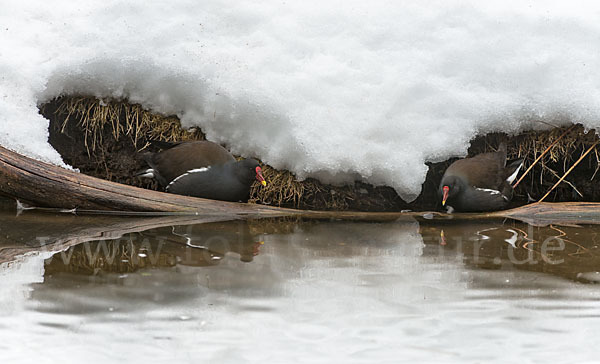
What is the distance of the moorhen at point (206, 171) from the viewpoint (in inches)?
195

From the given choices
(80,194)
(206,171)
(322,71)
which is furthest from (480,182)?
(80,194)

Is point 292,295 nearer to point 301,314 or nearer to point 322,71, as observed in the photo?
point 301,314

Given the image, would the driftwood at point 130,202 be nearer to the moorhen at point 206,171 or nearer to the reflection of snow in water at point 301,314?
the moorhen at point 206,171

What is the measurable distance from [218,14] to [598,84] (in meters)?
3.27

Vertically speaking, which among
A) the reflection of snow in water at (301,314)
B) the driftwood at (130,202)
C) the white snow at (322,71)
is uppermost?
the white snow at (322,71)

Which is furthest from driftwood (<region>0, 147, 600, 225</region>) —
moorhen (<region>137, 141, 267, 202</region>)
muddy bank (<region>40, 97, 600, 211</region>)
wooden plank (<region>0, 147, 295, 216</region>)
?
muddy bank (<region>40, 97, 600, 211</region>)

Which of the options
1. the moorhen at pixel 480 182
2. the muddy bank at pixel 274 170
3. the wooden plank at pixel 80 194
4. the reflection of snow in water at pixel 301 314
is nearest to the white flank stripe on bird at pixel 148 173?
the muddy bank at pixel 274 170

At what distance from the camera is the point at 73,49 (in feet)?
17.8

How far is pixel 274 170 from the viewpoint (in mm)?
5379

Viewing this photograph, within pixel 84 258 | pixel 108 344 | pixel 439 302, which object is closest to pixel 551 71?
pixel 439 302

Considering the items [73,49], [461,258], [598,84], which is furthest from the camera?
[73,49]

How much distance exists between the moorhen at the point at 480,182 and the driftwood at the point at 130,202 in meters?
0.15

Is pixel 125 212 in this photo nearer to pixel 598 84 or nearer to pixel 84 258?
pixel 84 258

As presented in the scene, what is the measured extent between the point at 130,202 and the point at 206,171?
628 millimetres
